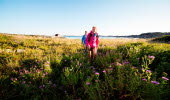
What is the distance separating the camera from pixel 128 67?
144 inches

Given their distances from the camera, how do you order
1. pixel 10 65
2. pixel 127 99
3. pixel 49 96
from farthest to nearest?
1. pixel 10 65
2. pixel 49 96
3. pixel 127 99

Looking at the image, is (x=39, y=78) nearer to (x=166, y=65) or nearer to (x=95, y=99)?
(x=95, y=99)

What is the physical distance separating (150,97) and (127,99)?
1.79 ft

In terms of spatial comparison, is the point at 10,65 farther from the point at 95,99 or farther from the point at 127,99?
the point at 127,99

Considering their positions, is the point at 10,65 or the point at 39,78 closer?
the point at 39,78

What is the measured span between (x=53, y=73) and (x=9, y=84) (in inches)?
60.7

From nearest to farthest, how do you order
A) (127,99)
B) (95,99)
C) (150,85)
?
(150,85), (95,99), (127,99)

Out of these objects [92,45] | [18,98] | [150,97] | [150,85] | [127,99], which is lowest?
[18,98]

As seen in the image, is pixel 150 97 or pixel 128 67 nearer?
pixel 150 97

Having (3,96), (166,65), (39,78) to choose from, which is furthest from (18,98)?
(166,65)

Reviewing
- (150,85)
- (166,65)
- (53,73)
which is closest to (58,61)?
(53,73)

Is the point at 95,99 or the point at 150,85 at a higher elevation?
the point at 150,85

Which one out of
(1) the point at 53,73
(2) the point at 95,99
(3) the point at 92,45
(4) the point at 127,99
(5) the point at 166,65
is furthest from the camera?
(3) the point at 92,45

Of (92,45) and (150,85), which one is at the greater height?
(92,45)
